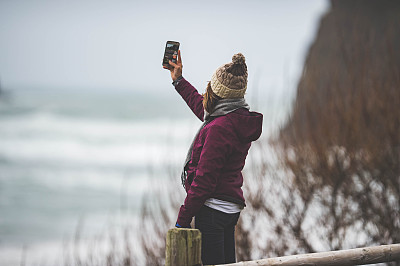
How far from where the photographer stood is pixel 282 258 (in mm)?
2172

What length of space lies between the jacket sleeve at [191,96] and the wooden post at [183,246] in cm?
64

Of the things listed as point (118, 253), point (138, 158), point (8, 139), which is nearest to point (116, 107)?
point (8, 139)

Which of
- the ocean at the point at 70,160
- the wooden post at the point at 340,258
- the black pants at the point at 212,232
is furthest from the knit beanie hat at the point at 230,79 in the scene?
the ocean at the point at 70,160

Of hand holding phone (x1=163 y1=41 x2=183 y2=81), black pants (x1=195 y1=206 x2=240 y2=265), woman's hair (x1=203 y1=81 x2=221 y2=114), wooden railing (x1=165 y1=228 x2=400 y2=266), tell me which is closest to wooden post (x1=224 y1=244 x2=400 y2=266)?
wooden railing (x1=165 y1=228 x2=400 y2=266)

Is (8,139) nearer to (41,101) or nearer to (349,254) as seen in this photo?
(41,101)

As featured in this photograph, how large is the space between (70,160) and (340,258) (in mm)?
23262

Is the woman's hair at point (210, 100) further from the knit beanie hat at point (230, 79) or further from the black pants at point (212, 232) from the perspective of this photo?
the black pants at point (212, 232)

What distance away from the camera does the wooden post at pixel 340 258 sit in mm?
2148

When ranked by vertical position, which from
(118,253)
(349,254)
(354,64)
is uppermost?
(354,64)

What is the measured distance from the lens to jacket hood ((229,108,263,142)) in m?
2.13

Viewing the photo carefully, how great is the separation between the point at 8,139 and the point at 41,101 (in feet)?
24.6

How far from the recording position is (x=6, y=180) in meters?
22.6

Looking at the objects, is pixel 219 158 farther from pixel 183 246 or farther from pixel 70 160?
pixel 70 160

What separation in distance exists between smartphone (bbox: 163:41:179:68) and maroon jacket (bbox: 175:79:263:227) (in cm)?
47
